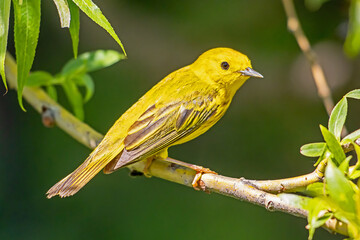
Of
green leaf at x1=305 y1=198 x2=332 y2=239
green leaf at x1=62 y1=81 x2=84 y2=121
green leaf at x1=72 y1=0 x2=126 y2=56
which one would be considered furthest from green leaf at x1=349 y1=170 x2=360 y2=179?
green leaf at x1=62 y1=81 x2=84 y2=121

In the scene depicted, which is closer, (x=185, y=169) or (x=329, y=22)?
(x=185, y=169)

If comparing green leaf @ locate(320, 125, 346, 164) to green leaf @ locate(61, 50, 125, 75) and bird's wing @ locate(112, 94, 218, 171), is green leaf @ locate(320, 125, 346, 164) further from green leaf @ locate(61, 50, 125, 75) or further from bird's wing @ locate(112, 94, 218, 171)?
green leaf @ locate(61, 50, 125, 75)

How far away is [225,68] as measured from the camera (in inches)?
111

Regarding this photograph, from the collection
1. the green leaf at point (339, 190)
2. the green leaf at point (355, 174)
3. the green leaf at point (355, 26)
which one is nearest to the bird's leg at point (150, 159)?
the green leaf at point (355, 26)

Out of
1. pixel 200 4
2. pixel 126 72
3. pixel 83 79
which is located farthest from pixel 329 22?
pixel 83 79

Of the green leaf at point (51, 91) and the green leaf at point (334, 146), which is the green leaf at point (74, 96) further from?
the green leaf at point (334, 146)

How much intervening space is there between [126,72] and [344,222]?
3517mm

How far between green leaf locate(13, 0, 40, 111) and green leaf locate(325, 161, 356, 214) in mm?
930

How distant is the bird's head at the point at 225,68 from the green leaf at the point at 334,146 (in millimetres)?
1228

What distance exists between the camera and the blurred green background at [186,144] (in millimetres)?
4398

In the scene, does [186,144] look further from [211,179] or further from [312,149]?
[312,149]

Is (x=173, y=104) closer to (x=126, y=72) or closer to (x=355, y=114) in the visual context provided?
(x=126, y=72)

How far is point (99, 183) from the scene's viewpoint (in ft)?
14.7

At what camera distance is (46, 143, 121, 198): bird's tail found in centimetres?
224
